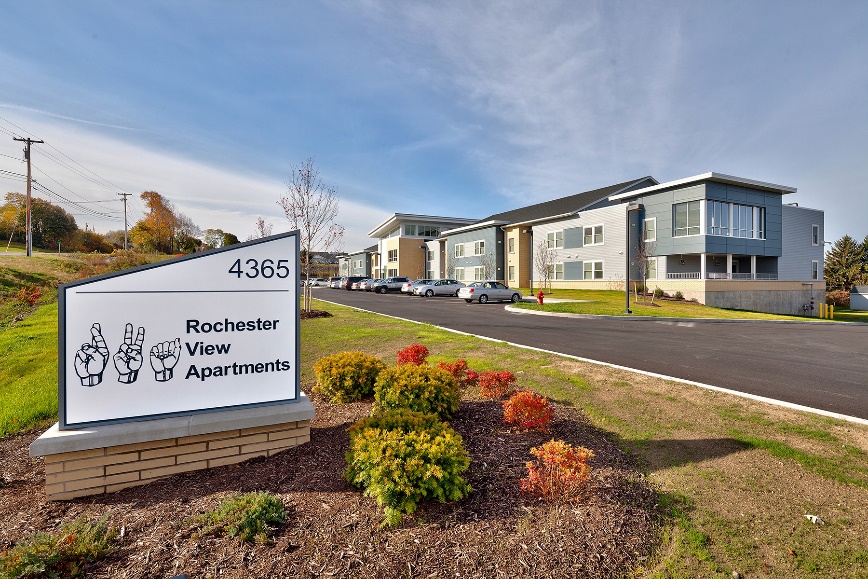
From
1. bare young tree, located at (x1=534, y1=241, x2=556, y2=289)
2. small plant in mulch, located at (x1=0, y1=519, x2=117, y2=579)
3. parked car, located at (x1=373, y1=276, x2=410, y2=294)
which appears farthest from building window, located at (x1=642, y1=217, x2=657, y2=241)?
small plant in mulch, located at (x1=0, y1=519, x2=117, y2=579)

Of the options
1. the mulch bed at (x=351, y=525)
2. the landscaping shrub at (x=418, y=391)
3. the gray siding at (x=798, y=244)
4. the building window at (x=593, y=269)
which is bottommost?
the mulch bed at (x=351, y=525)

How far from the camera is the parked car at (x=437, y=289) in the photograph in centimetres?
3728

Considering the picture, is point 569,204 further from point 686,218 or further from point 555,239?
point 686,218

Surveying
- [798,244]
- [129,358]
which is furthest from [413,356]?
[798,244]

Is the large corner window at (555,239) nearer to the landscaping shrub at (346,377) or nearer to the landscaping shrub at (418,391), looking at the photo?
the landscaping shrub at (346,377)

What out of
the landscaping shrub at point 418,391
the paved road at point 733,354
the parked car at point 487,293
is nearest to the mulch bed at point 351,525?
the landscaping shrub at point 418,391

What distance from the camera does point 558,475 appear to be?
3350 mm

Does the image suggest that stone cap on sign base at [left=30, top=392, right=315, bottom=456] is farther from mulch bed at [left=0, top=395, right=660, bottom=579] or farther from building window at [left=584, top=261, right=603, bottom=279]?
building window at [left=584, top=261, right=603, bottom=279]

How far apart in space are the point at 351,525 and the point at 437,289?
34872 millimetres

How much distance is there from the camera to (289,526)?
9.83ft

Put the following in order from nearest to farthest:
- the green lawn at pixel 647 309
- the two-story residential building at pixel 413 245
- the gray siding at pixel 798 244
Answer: the green lawn at pixel 647 309
the gray siding at pixel 798 244
the two-story residential building at pixel 413 245

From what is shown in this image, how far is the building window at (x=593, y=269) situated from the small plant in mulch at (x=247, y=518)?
3721cm

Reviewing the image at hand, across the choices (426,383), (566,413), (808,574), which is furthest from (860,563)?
(426,383)

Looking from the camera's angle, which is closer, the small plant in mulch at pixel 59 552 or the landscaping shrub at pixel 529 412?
the small plant in mulch at pixel 59 552
